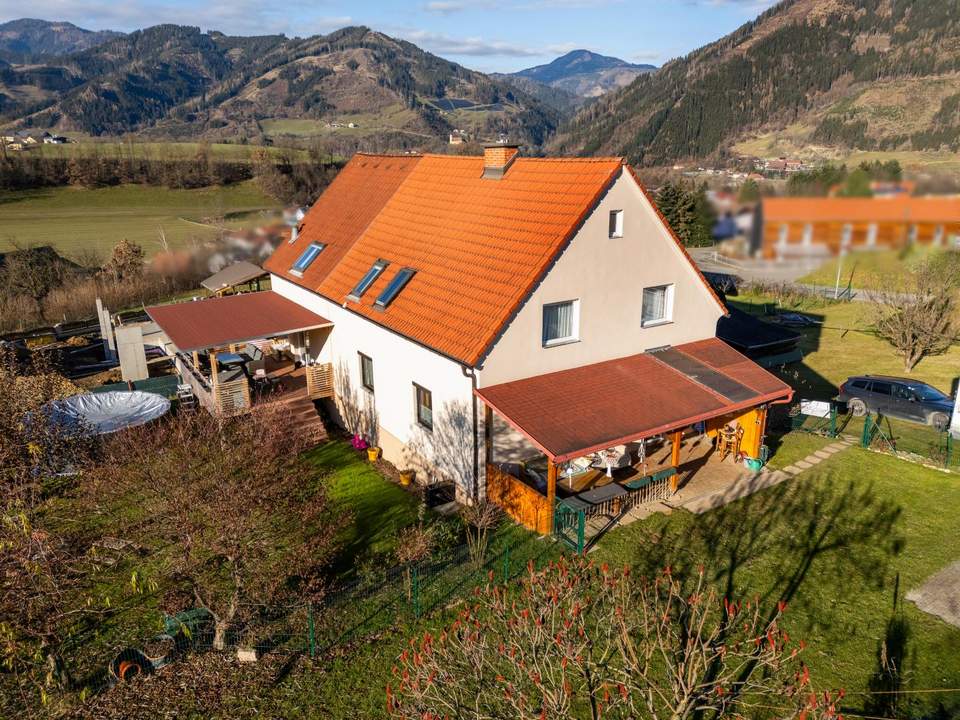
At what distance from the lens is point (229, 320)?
73.7ft

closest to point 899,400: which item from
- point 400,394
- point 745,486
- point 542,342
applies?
point 745,486

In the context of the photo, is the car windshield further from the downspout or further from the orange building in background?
the downspout

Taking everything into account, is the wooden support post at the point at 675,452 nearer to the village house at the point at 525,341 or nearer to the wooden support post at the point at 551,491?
the village house at the point at 525,341

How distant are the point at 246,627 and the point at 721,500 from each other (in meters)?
12.5

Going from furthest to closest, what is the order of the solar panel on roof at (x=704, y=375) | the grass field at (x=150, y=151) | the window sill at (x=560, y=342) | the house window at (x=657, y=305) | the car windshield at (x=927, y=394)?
1. the grass field at (x=150, y=151)
2. the car windshield at (x=927, y=394)
3. the house window at (x=657, y=305)
4. the solar panel on roof at (x=704, y=375)
5. the window sill at (x=560, y=342)

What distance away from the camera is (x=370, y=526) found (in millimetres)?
16062

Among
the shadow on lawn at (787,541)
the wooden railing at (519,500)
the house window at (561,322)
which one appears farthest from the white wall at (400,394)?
the shadow on lawn at (787,541)

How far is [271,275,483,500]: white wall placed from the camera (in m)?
16.3

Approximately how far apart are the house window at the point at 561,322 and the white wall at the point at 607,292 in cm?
17

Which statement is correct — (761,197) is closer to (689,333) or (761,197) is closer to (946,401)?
(689,333)

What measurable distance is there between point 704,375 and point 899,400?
450 inches

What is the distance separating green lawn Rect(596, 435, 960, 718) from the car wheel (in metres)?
4.88

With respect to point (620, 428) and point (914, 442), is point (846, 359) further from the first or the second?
point (620, 428)

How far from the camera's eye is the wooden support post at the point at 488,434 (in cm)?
1573
